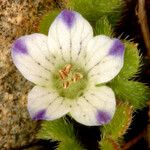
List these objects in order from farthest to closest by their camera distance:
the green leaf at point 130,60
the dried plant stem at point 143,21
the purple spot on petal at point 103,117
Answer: the dried plant stem at point 143,21, the green leaf at point 130,60, the purple spot on petal at point 103,117

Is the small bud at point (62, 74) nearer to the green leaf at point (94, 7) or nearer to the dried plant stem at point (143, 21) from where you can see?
the green leaf at point (94, 7)

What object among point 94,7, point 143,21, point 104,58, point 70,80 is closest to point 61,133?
point 70,80

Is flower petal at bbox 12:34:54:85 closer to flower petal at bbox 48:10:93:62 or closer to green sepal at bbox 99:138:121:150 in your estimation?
flower petal at bbox 48:10:93:62

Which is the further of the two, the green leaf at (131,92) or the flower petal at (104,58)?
the green leaf at (131,92)

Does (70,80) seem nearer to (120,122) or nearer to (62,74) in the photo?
(62,74)

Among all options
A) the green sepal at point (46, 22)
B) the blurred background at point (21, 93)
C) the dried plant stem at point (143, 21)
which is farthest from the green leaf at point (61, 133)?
the dried plant stem at point (143, 21)

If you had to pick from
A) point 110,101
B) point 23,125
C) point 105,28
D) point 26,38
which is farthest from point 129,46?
point 23,125

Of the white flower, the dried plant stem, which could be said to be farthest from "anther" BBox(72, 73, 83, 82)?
the dried plant stem
